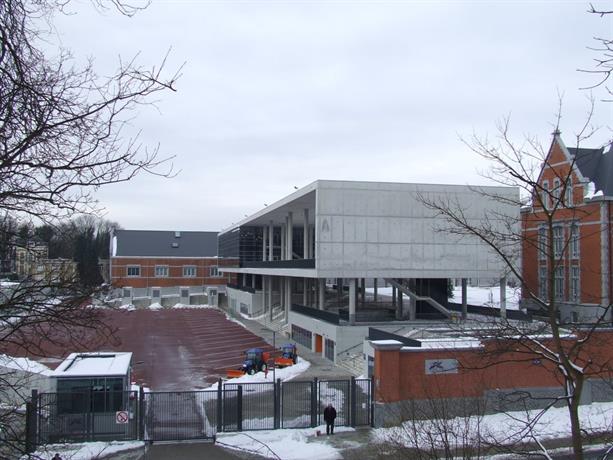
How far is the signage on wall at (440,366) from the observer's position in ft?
74.0

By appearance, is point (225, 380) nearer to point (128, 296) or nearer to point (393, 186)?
point (393, 186)

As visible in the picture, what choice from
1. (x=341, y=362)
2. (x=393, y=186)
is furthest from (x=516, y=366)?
(x=393, y=186)

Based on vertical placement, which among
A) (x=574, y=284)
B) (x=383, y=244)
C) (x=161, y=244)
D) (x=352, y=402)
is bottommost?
(x=352, y=402)

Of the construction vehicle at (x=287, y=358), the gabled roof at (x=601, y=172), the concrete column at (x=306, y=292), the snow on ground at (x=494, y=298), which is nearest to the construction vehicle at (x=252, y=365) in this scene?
the construction vehicle at (x=287, y=358)

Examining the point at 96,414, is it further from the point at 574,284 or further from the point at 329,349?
the point at 574,284

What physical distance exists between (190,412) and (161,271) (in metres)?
70.3

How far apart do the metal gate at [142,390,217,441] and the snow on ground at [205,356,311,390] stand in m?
6.39

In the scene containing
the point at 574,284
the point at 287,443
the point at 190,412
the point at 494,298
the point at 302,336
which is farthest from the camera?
the point at 494,298

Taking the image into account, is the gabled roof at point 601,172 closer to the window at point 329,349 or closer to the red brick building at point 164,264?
the window at point 329,349

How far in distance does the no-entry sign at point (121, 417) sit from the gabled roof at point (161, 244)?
72.3 meters

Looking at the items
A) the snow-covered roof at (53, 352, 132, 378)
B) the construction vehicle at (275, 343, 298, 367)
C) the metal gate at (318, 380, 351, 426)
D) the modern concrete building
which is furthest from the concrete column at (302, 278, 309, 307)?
the metal gate at (318, 380, 351, 426)

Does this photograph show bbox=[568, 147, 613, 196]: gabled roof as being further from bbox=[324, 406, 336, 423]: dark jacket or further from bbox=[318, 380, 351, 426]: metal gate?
bbox=[324, 406, 336, 423]: dark jacket

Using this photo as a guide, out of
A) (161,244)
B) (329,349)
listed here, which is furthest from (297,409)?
(161,244)

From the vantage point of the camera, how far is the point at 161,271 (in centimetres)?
9094
